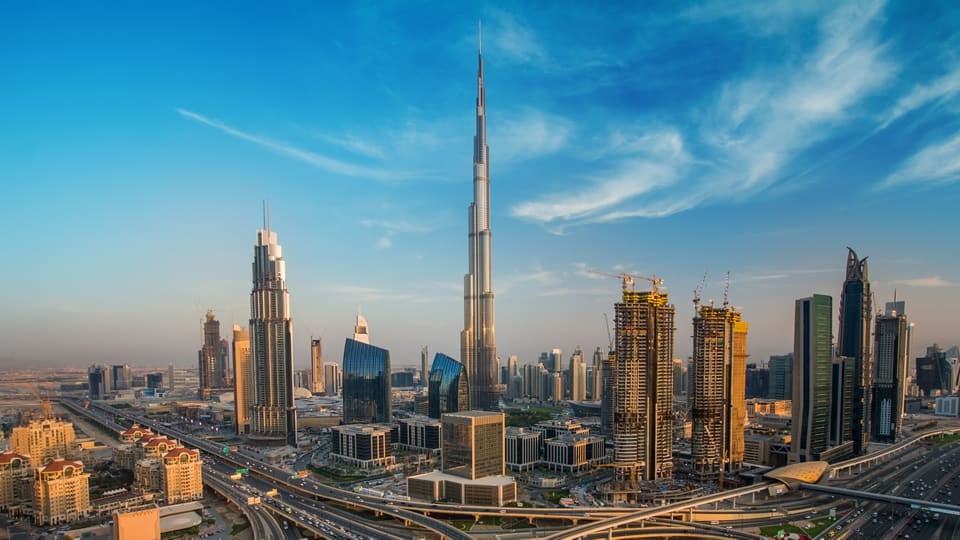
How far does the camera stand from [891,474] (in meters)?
58.8


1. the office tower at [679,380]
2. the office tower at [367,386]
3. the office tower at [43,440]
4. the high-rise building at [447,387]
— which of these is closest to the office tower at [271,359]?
the office tower at [367,386]

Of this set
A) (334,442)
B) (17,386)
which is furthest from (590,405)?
(17,386)

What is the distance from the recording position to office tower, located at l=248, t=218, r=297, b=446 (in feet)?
258

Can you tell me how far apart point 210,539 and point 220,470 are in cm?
2215

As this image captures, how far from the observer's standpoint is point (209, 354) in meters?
125

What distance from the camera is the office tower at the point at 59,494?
42656 millimetres

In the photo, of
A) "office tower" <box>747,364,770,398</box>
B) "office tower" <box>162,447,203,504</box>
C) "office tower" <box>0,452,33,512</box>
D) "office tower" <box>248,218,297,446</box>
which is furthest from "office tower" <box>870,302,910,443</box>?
"office tower" <box>0,452,33,512</box>

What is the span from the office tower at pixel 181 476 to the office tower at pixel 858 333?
6605cm

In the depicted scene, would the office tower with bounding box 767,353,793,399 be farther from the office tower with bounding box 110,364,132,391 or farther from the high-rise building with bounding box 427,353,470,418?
the office tower with bounding box 110,364,132,391

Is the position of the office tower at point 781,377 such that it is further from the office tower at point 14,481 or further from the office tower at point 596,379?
the office tower at point 14,481

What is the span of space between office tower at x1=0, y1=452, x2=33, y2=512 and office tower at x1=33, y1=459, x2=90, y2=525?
140 inches

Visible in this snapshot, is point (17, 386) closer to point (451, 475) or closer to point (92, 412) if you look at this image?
point (92, 412)

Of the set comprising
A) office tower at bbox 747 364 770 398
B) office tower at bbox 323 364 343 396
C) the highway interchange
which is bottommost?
office tower at bbox 323 364 343 396

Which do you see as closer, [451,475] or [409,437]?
[451,475]
